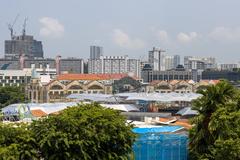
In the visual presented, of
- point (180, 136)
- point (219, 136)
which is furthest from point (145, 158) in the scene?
point (219, 136)

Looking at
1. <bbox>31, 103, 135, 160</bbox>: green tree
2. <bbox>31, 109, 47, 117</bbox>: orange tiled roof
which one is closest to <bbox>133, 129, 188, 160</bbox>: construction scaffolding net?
<bbox>31, 103, 135, 160</bbox>: green tree

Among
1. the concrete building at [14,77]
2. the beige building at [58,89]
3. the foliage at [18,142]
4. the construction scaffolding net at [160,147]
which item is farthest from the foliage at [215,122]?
the concrete building at [14,77]

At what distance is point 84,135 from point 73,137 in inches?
22.7

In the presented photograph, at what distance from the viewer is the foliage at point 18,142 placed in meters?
24.8

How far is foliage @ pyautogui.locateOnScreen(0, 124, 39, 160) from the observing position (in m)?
24.8

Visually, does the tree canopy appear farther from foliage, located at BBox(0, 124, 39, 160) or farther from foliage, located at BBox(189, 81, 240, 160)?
foliage, located at BBox(189, 81, 240, 160)

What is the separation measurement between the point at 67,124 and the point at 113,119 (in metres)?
2.65

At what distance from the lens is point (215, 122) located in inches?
1139

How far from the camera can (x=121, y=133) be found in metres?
27.2

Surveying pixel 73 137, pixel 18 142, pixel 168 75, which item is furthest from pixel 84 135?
pixel 168 75

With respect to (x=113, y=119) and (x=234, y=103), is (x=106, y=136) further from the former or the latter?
(x=234, y=103)

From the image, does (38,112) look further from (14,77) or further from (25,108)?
(14,77)

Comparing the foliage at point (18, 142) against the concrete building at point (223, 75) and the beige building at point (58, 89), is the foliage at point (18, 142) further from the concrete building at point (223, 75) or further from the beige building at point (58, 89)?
the concrete building at point (223, 75)

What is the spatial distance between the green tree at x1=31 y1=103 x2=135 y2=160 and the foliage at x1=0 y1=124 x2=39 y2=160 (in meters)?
0.40
